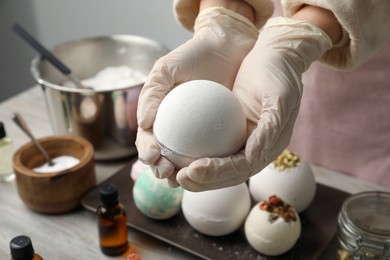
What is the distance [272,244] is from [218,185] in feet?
0.80

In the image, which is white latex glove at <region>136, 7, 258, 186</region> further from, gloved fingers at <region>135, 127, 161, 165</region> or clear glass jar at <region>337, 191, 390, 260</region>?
clear glass jar at <region>337, 191, 390, 260</region>

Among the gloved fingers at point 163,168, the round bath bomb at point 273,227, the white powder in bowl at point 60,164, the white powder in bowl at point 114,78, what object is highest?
the gloved fingers at point 163,168

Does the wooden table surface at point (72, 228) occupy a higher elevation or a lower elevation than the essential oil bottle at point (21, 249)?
lower

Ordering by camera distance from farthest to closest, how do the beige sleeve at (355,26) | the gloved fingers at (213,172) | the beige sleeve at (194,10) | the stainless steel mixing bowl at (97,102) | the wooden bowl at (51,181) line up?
the stainless steel mixing bowl at (97,102)
the wooden bowl at (51,181)
the beige sleeve at (194,10)
the beige sleeve at (355,26)
the gloved fingers at (213,172)

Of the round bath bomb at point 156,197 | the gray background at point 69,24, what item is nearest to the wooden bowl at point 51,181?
the round bath bomb at point 156,197

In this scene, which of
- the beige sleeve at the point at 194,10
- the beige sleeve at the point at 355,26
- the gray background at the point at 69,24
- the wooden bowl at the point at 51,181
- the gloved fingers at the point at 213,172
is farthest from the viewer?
the gray background at the point at 69,24

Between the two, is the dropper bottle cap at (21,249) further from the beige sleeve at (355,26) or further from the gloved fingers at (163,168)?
the beige sleeve at (355,26)

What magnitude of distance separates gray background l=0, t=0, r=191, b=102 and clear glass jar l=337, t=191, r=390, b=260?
739 mm

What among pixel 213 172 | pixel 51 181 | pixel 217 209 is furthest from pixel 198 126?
pixel 51 181

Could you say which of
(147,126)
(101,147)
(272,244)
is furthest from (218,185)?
(101,147)

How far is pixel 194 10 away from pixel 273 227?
0.36 metres

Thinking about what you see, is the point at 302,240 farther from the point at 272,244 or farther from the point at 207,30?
the point at 207,30

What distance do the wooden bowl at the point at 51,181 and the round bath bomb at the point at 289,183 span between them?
0.30m

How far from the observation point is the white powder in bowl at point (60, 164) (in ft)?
3.09
